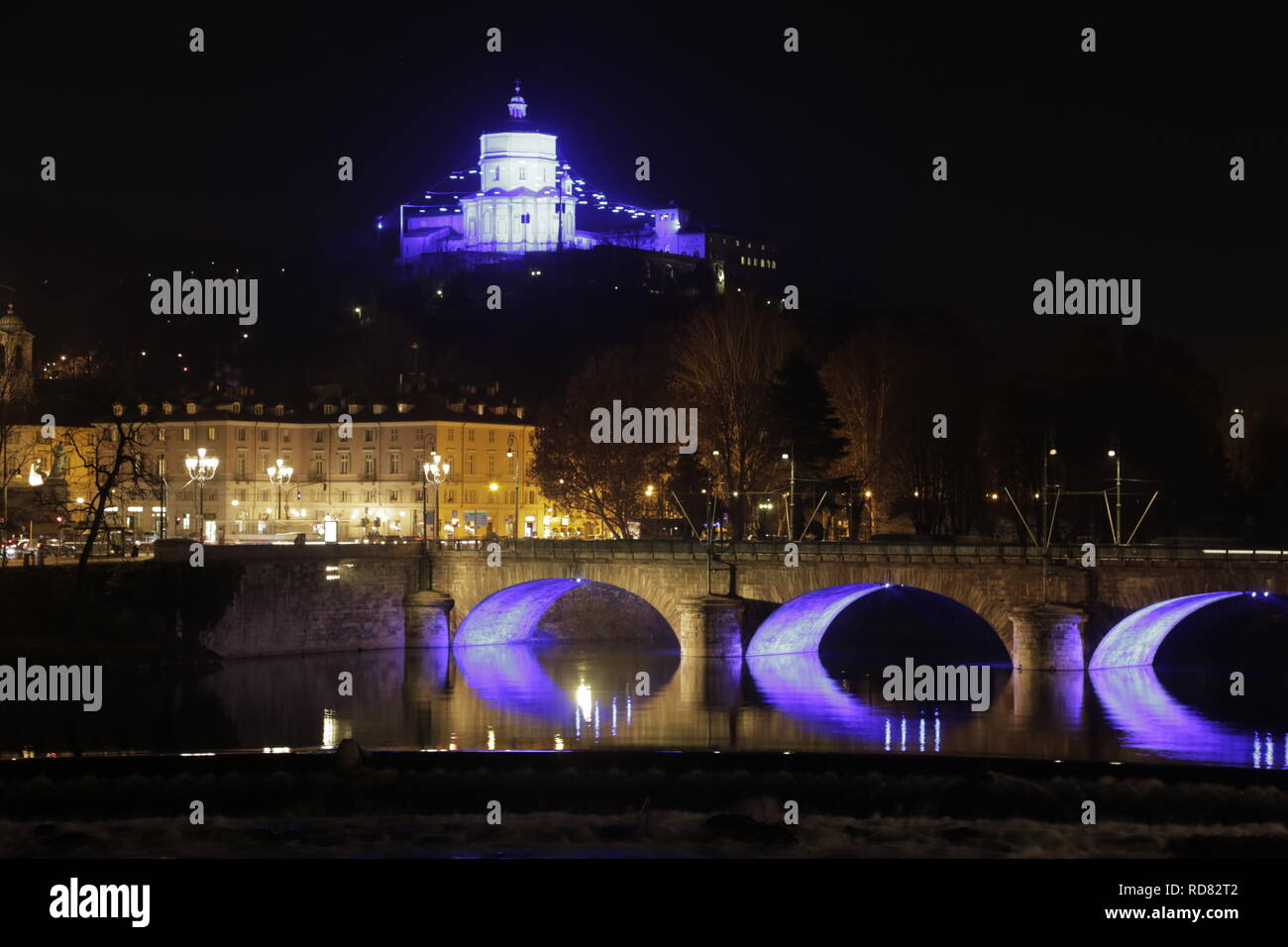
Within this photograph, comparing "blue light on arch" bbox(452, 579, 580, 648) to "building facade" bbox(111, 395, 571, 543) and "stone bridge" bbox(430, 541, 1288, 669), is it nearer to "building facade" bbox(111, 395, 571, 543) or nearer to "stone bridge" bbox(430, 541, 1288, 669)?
"stone bridge" bbox(430, 541, 1288, 669)

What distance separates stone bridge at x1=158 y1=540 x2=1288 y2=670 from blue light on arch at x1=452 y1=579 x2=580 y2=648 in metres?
0.08

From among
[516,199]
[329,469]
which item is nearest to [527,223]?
[516,199]

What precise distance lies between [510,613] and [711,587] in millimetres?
11474

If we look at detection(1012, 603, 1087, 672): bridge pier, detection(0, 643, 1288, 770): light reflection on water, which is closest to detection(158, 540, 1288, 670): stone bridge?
detection(1012, 603, 1087, 672): bridge pier

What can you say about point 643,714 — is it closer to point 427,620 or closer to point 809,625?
point 809,625

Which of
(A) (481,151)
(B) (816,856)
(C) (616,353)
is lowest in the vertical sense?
(B) (816,856)

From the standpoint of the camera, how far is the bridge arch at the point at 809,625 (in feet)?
190

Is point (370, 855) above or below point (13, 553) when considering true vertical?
below

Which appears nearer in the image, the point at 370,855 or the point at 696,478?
the point at 370,855

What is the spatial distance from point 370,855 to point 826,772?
33.2 feet

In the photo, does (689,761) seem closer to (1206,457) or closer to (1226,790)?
(1226,790)

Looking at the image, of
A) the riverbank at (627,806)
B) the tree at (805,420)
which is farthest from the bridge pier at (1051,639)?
the tree at (805,420)

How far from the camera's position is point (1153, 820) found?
34.0 meters
